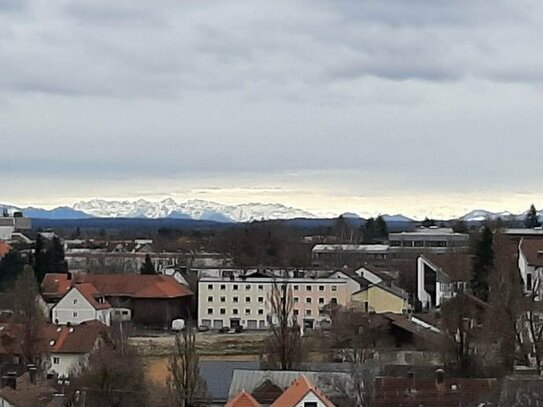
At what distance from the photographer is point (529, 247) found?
50.8 m

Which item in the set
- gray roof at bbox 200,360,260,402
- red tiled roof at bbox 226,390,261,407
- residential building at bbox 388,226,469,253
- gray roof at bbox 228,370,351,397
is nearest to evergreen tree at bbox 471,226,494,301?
gray roof at bbox 200,360,260,402

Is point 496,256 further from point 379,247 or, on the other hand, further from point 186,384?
point 379,247

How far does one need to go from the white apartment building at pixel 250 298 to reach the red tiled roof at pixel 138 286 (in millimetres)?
1693

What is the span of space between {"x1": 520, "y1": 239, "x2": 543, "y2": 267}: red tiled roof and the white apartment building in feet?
34.4

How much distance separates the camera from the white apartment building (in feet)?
189

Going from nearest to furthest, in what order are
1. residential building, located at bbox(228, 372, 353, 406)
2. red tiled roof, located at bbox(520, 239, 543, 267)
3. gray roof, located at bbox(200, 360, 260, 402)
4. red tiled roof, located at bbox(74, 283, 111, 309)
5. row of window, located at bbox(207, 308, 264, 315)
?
residential building, located at bbox(228, 372, 353, 406) → gray roof, located at bbox(200, 360, 260, 402) → red tiled roof, located at bbox(520, 239, 543, 267) → red tiled roof, located at bbox(74, 283, 111, 309) → row of window, located at bbox(207, 308, 264, 315)

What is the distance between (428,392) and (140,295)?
115ft

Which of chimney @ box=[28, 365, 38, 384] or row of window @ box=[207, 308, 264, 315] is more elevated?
chimney @ box=[28, 365, 38, 384]

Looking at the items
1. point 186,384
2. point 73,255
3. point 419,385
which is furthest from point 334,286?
point 73,255

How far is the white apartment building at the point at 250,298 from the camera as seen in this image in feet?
189

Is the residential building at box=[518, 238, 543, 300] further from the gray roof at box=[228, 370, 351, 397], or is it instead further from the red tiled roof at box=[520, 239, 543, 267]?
the gray roof at box=[228, 370, 351, 397]

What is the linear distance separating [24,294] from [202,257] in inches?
1893

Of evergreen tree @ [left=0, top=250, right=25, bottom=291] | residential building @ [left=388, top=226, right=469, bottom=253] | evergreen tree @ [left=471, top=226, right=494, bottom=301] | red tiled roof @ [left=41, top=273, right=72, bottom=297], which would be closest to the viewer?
evergreen tree @ [left=471, top=226, right=494, bottom=301]

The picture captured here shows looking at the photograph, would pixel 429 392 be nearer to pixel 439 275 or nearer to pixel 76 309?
pixel 76 309
